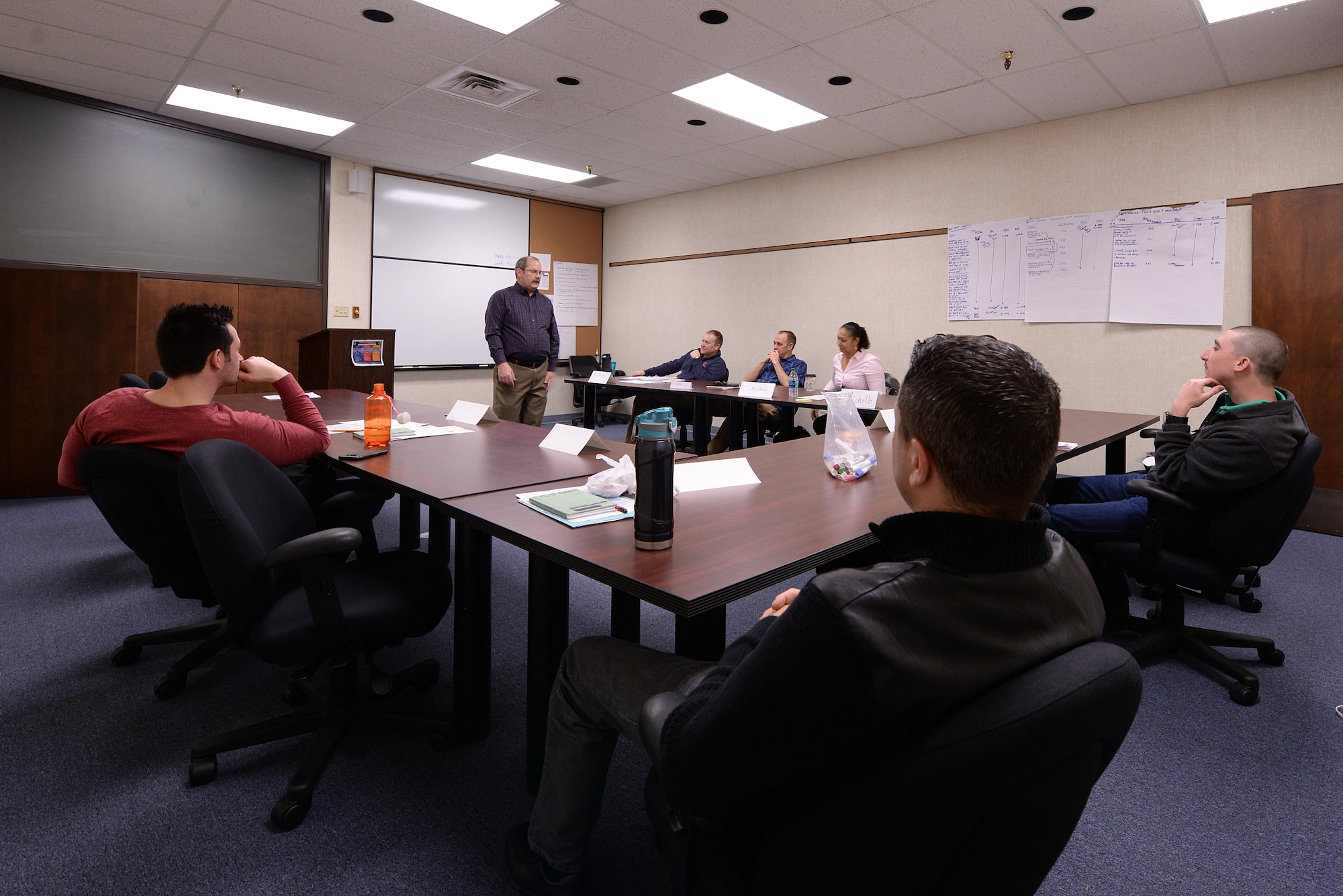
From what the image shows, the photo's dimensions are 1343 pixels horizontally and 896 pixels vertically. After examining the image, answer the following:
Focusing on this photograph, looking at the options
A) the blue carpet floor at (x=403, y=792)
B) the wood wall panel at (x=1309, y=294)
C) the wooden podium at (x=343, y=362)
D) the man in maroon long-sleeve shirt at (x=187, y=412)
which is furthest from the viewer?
the wooden podium at (x=343, y=362)

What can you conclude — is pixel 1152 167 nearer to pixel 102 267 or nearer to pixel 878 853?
pixel 878 853

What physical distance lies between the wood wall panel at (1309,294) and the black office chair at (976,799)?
15.4ft

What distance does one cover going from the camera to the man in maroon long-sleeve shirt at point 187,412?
1867mm

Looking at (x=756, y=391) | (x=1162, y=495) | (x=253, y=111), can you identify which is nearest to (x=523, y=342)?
(x=756, y=391)

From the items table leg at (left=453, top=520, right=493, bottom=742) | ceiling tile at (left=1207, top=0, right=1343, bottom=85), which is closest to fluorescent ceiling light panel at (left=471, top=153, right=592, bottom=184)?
ceiling tile at (left=1207, top=0, right=1343, bottom=85)

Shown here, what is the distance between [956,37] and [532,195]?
5.25 metres

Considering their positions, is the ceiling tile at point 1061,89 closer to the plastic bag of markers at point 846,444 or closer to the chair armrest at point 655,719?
the plastic bag of markers at point 846,444

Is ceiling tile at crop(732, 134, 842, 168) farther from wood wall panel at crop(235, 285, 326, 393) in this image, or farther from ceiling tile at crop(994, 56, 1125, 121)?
wood wall panel at crop(235, 285, 326, 393)

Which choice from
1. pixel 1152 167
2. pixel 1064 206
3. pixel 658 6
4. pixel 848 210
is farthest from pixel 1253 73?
pixel 658 6

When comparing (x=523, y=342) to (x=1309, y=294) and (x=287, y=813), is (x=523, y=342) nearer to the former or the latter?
(x=287, y=813)

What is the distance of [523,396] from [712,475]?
3841 millimetres

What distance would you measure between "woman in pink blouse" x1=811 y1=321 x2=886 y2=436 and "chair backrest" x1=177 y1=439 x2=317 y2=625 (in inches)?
164

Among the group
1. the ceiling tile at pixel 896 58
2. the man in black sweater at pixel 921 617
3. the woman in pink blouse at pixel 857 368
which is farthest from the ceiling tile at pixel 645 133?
the man in black sweater at pixel 921 617

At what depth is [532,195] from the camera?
7.99m
